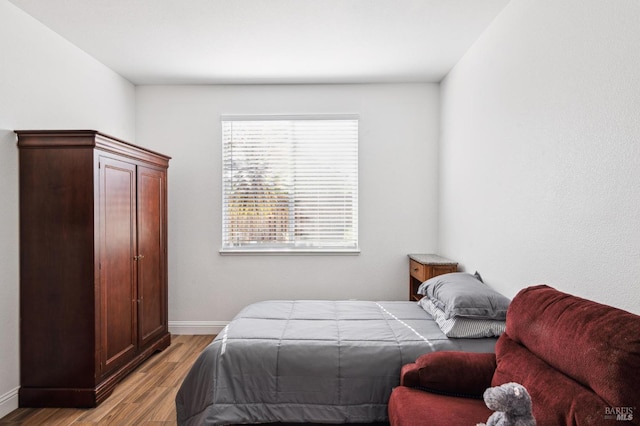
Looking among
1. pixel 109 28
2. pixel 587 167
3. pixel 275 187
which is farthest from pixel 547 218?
pixel 109 28

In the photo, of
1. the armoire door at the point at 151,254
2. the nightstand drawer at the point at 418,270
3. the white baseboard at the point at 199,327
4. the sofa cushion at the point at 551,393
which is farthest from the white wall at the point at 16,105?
the nightstand drawer at the point at 418,270

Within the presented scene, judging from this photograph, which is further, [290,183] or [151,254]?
[290,183]

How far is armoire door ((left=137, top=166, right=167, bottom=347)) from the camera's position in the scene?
347 centimetres

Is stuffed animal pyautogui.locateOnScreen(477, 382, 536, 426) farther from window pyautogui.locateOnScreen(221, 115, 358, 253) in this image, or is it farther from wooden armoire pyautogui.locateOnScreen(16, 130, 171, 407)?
window pyautogui.locateOnScreen(221, 115, 358, 253)

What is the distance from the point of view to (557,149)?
2.10m

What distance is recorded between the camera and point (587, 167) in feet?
6.10

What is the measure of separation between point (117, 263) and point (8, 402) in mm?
1168

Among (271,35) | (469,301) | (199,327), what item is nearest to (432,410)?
(469,301)

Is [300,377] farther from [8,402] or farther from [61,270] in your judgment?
[8,402]

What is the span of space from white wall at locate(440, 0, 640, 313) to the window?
141cm

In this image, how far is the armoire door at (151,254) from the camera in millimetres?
3468

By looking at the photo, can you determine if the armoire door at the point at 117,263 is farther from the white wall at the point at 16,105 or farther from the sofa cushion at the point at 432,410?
the sofa cushion at the point at 432,410

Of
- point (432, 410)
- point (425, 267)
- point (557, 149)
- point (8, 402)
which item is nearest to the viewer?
point (432, 410)

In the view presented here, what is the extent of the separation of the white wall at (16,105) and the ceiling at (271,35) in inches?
5.6
